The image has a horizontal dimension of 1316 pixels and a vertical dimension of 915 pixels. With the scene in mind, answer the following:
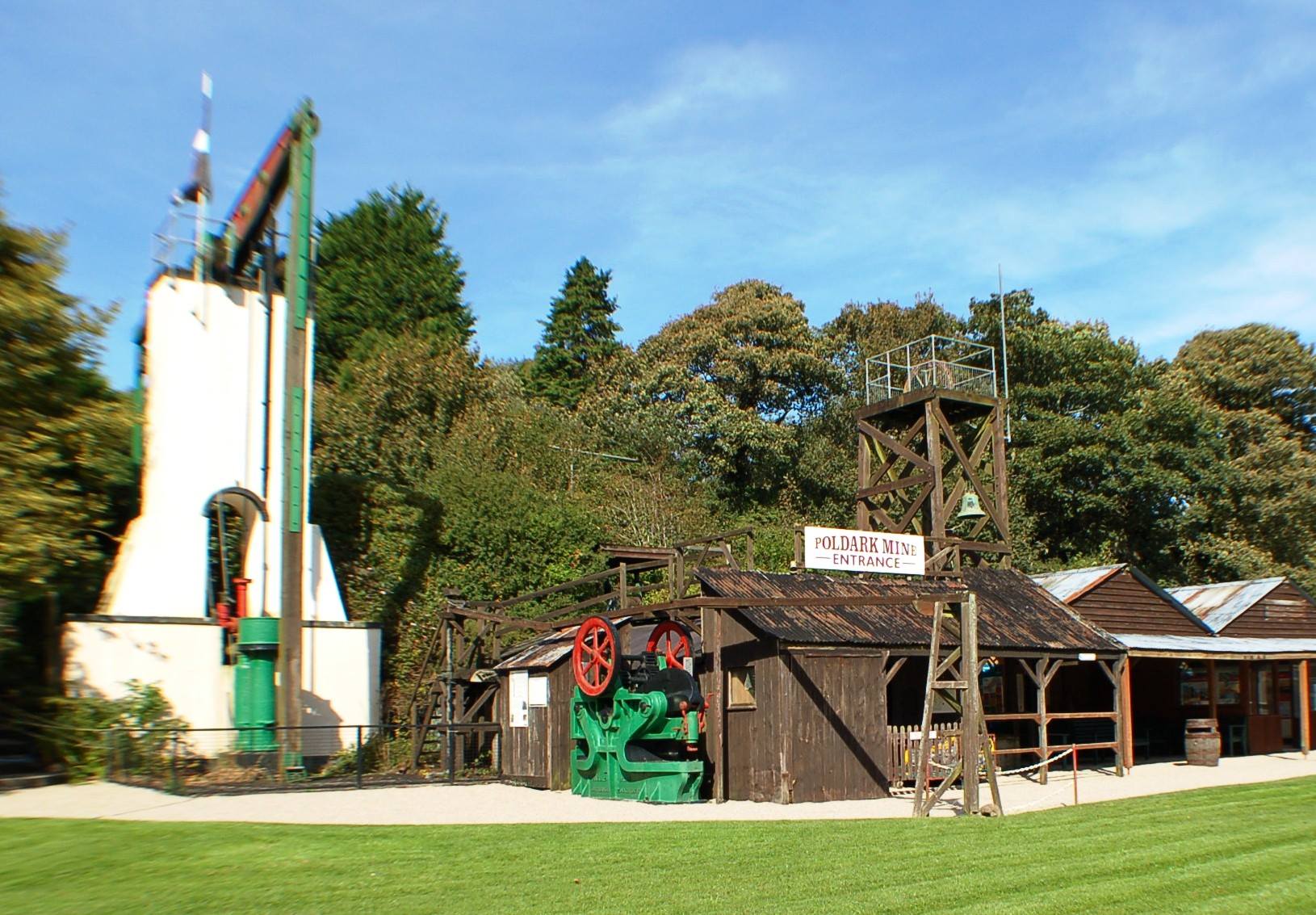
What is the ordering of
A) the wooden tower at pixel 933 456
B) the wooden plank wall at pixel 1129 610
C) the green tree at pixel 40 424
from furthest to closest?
1. the wooden tower at pixel 933 456
2. the wooden plank wall at pixel 1129 610
3. the green tree at pixel 40 424

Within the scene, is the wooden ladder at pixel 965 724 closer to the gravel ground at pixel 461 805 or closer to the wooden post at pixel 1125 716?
the gravel ground at pixel 461 805

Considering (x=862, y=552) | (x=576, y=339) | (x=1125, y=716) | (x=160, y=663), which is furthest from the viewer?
(x=576, y=339)

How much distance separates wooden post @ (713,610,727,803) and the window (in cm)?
25

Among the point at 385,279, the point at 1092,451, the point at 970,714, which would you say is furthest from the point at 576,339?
the point at 970,714

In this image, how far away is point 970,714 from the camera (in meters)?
13.9

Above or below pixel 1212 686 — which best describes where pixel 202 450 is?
above

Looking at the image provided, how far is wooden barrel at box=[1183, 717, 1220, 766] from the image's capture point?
72.0 ft

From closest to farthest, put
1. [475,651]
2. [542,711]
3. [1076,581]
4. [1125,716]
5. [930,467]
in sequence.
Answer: [542,711], [1125,716], [475,651], [1076,581], [930,467]

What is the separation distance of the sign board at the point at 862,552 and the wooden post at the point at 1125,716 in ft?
17.1

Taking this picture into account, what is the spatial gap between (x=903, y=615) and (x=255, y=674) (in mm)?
10824

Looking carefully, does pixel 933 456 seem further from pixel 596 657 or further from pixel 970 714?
pixel 970 714

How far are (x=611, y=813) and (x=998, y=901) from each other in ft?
24.7

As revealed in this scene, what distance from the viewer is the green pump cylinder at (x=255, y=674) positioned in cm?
1897

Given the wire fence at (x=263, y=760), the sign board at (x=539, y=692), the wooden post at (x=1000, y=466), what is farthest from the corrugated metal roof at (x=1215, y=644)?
the wire fence at (x=263, y=760)
